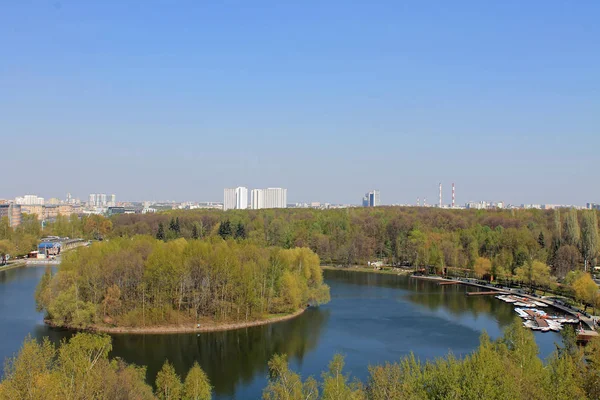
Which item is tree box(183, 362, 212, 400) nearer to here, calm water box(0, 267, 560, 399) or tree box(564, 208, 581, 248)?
calm water box(0, 267, 560, 399)

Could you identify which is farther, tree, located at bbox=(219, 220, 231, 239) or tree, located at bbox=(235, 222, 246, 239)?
tree, located at bbox=(235, 222, 246, 239)

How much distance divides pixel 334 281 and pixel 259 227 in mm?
11181

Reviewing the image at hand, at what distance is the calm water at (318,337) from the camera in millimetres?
11875

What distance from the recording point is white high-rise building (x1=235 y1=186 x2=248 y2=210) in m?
87.1

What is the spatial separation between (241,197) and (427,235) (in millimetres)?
58787

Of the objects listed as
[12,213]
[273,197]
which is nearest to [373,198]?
[273,197]

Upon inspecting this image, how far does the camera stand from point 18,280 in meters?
23.3

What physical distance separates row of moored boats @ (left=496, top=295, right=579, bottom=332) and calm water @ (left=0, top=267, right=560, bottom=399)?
1.43 ft

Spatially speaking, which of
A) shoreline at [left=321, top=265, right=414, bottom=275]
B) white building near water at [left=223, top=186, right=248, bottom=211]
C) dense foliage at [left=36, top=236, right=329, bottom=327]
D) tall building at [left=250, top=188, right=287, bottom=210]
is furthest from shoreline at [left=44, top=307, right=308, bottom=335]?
white building near water at [left=223, top=186, right=248, bottom=211]

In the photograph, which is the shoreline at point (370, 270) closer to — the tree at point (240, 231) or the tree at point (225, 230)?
the tree at point (240, 231)

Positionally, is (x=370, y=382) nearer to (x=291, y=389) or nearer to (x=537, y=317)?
(x=291, y=389)

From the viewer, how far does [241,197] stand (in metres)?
87.3

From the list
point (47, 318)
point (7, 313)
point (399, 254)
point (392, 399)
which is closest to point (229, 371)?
point (392, 399)

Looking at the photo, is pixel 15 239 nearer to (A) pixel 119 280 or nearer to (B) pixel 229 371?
(A) pixel 119 280
